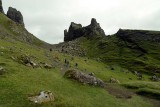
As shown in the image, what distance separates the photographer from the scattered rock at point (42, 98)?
171 feet

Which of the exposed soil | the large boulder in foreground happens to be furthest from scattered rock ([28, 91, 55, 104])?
the exposed soil

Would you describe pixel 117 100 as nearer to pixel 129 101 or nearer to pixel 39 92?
pixel 129 101

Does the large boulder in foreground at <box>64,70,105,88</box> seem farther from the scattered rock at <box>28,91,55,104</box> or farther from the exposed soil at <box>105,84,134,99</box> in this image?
the scattered rock at <box>28,91,55,104</box>

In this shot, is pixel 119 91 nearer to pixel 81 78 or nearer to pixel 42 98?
pixel 81 78

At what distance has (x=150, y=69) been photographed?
17550 centimetres

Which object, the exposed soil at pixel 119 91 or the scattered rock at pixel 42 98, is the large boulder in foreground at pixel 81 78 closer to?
the exposed soil at pixel 119 91

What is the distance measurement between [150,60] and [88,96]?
13498 centimetres

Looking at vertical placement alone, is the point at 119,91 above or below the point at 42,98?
above

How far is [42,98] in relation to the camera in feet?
174

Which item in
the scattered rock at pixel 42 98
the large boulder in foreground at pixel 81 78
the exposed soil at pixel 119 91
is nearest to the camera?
the scattered rock at pixel 42 98

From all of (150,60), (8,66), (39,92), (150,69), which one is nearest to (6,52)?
(8,66)

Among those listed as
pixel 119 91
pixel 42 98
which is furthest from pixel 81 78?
pixel 42 98

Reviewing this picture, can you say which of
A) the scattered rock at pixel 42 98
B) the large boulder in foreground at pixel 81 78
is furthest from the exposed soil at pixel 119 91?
the scattered rock at pixel 42 98

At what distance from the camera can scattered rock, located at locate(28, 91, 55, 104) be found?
171 ft
